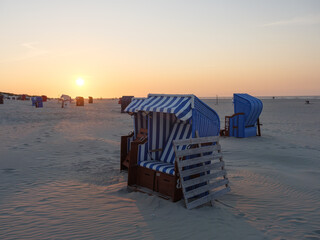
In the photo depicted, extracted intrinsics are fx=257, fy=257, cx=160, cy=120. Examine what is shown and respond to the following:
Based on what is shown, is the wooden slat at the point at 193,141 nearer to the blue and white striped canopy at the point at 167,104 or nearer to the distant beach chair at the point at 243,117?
the blue and white striped canopy at the point at 167,104

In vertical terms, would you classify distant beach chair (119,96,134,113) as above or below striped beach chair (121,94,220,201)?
above

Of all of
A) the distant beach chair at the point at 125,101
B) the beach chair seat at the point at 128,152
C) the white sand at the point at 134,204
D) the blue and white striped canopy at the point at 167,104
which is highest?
the distant beach chair at the point at 125,101

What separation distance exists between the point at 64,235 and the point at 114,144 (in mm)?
8267

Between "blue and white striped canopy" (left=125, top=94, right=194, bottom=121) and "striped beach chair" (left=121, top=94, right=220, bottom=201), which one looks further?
"striped beach chair" (left=121, top=94, right=220, bottom=201)

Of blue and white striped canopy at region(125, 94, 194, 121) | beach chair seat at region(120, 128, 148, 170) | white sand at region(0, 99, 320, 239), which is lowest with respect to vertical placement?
white sand at region(0, 99, 320, 239)

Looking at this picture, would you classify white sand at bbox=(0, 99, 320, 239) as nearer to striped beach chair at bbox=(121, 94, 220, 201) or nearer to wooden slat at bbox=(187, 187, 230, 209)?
wooden slat at bbox=(187, 187, 230, 209)

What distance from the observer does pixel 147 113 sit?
6613mm

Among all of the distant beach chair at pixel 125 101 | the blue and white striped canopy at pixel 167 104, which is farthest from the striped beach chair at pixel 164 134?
the distant beach chair at pixel 125 101

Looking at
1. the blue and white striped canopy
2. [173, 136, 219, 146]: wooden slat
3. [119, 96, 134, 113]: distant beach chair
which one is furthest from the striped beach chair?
[119, 96, 134, 113]: distant beach chair

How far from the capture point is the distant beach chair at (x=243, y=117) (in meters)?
13.8

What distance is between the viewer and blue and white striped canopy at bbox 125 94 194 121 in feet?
17.4

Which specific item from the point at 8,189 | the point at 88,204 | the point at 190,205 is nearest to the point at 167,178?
the point at 190,205

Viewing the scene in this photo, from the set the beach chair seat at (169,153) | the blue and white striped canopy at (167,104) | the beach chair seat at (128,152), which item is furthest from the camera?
the beach chair seat at (128,152)

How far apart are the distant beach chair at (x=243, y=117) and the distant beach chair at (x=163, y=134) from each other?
8.04 m
